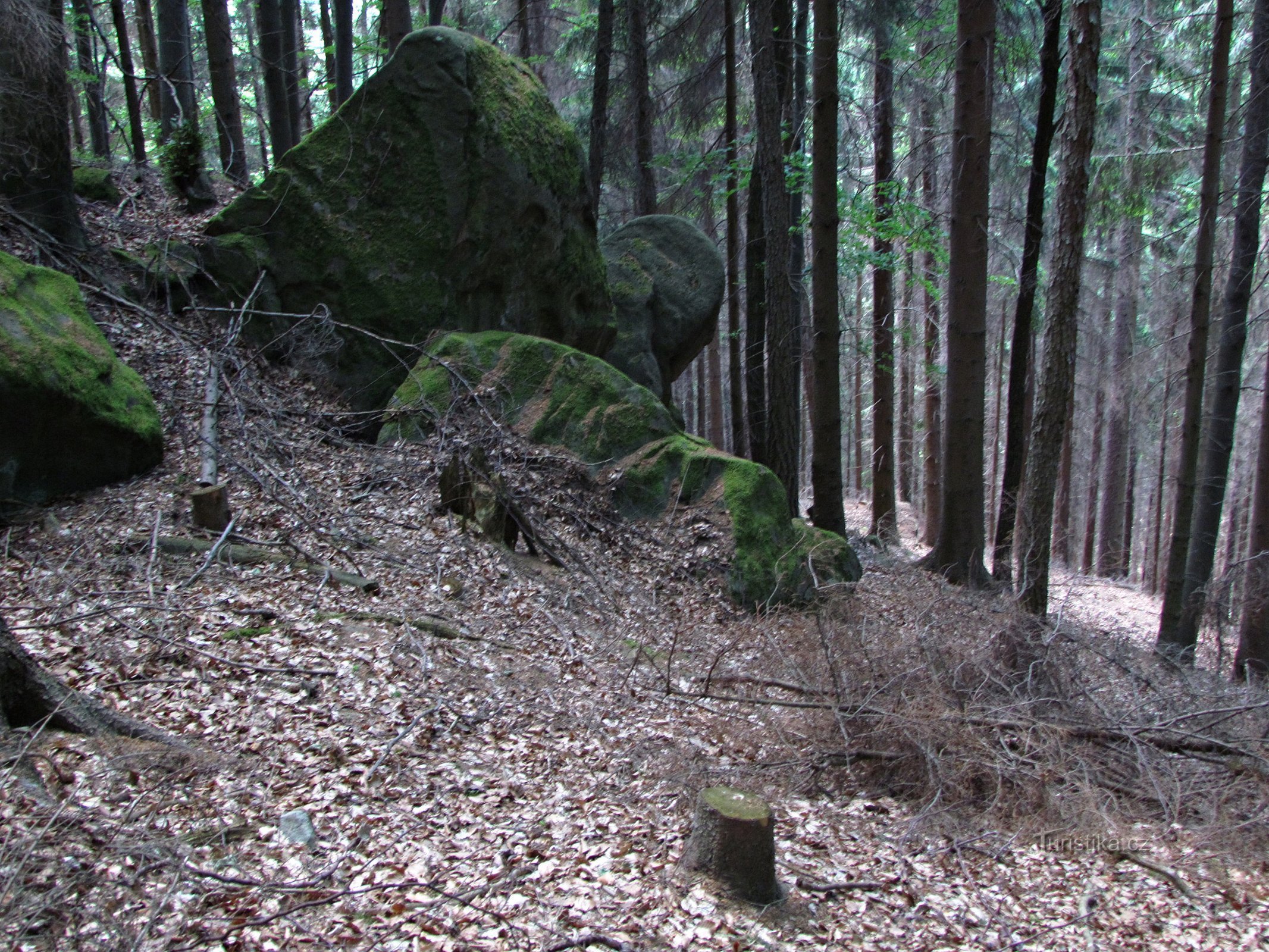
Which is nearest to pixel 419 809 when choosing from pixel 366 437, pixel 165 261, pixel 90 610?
pixel 90 610

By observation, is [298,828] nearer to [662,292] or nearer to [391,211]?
[391,211]

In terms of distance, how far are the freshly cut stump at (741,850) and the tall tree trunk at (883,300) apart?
11.2 meters

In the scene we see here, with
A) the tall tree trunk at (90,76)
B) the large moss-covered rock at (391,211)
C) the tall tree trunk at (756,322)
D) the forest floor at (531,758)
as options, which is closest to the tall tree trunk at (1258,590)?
the forest floor at (531,758)

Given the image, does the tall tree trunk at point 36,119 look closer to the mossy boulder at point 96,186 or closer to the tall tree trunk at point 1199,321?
the mossy boulder at point 96,186

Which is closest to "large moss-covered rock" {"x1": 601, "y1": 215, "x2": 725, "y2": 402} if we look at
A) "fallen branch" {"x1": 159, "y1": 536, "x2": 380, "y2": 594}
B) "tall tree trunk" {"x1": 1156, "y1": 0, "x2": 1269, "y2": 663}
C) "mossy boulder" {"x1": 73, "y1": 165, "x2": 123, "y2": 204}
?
"mossy boulder" {"x1": 73, "y1": 165, "x2": 123, "y2": 204}

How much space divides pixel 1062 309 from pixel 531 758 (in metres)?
5.97

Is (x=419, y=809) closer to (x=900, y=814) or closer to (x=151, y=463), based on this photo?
(x=900, y=814)

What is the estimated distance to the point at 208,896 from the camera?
278cm

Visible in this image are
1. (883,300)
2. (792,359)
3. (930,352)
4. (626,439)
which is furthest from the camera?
(930,352)

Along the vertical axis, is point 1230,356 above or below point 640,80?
below

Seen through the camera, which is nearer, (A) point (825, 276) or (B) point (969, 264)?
(B) point (969, 264)

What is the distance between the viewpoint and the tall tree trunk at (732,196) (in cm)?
1400

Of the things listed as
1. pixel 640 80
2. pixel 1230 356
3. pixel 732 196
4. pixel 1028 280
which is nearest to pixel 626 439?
pixel 1028 280

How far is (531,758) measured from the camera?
439 centimetres
